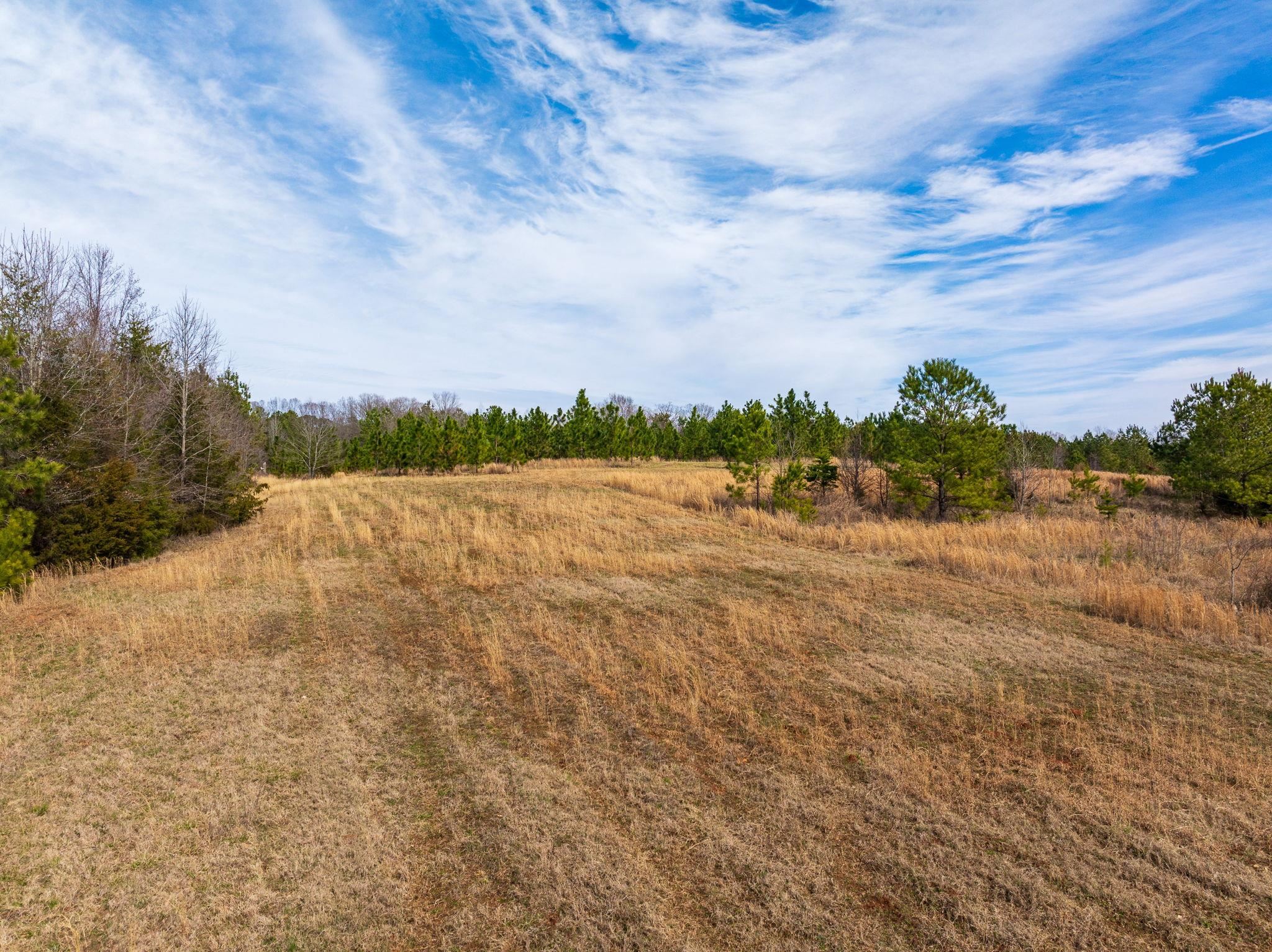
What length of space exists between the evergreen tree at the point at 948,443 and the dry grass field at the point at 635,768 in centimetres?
941

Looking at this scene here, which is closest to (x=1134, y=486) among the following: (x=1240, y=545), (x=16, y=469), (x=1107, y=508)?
(x=1107, y=508)

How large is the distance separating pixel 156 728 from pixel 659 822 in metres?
5.14

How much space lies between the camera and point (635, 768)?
5277 millimetres

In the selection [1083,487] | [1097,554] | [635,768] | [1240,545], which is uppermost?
[1083,487]

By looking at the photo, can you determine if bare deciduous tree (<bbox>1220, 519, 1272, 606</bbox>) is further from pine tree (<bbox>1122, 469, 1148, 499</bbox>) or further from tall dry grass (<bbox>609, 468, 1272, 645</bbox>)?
pine tree (<bbox>1122, 469, 1148, 499</bbox>)

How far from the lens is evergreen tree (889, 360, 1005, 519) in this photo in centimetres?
2091

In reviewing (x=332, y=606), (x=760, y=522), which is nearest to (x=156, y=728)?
(x=332, y=606)

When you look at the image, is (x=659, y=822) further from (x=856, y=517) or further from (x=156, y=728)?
(x=856, y=517)

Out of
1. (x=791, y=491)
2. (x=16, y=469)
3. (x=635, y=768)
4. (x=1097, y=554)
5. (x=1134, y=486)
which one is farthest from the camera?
(x=1134, y=486)

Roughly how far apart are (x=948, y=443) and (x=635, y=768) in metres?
19.8

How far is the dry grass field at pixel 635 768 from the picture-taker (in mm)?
3574

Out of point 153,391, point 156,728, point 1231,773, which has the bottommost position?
point 156,728

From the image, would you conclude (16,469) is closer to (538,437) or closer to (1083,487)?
(1083,487)

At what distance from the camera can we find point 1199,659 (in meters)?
7.88
